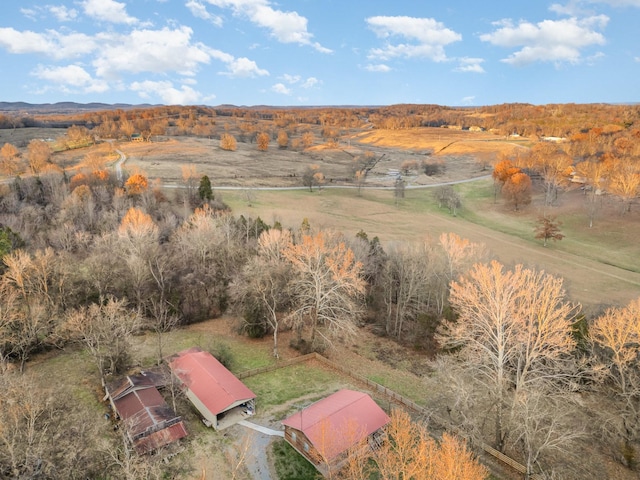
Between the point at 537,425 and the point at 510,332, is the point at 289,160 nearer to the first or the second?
the point at 510,332

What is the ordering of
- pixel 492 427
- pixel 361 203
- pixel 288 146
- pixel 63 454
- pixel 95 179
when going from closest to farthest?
pixel 63 454 < pixel 492 427 < pixel 95 179 < pixel 361 203 < pixel 288 146

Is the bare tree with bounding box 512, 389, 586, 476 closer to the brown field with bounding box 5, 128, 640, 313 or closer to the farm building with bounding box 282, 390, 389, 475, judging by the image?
the farm building with bounding box 282, 390, 389, 475

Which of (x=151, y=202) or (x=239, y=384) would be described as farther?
(x=151, y=202)

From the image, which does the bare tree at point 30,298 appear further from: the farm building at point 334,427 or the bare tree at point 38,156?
the bare tree at point 38,156

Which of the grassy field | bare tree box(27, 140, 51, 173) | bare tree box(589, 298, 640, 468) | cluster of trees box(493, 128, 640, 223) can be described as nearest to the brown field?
the grassy field

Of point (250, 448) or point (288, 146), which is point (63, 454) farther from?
point (288, 146)

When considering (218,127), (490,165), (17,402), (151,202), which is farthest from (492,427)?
(218,127)

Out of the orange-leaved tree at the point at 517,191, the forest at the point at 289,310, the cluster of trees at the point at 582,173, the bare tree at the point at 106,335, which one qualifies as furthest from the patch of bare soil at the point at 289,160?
the bare tree at the point at 106,335

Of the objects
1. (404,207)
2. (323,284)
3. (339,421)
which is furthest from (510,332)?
(404,207)
